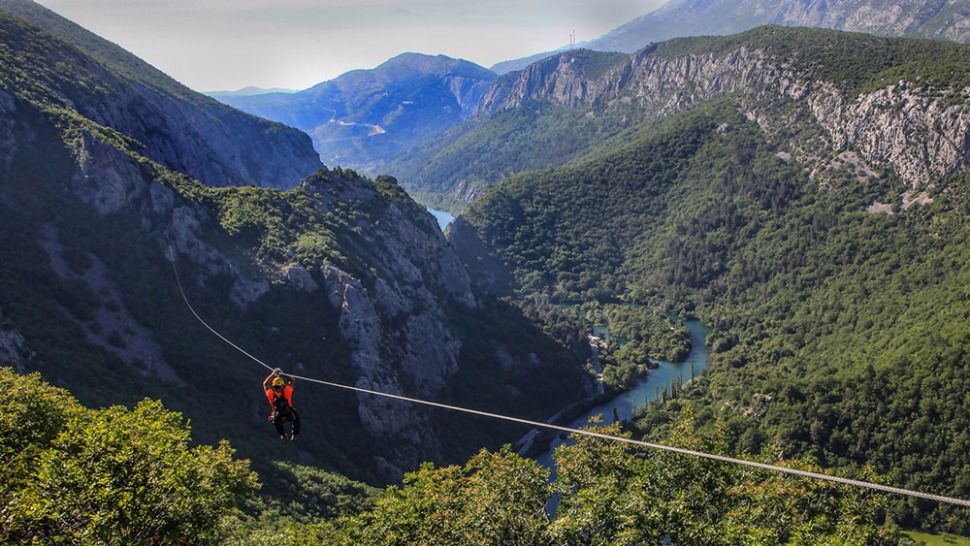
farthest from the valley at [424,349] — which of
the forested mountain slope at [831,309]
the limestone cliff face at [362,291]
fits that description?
the forested mountain slope at [831,309]

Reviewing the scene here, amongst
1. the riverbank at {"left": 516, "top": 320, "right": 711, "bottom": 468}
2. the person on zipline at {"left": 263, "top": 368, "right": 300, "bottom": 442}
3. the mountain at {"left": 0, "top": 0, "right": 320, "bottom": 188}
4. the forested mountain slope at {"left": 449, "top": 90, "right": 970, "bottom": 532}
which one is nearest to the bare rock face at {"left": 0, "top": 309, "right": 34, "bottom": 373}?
the person on zipline at {"left": 263, "top": 368, "right": 300, "bottom": 442}

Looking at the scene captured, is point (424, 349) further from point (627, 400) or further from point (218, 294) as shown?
point (627, 400)

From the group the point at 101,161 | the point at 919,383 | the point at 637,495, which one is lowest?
the point at 919,383

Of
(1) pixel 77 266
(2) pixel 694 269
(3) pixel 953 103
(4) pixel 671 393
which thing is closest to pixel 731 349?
(4) pixel 671 393

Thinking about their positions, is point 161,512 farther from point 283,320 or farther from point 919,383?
point 919,383

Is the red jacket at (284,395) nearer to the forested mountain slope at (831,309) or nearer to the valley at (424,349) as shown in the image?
the valley at (424,349)

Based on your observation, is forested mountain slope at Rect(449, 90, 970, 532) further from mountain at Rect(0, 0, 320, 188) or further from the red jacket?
mountain at Rect(0, 0, 320, 188)
